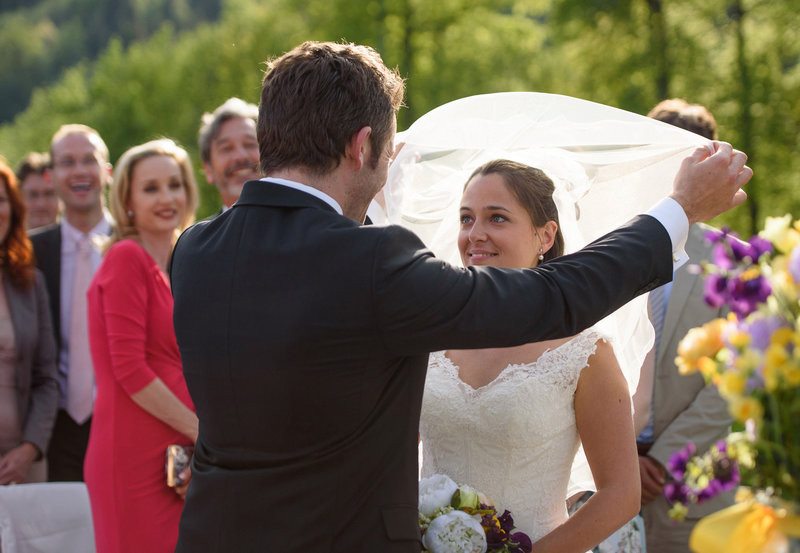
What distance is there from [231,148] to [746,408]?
4149 mm

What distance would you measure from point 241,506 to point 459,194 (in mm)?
1802

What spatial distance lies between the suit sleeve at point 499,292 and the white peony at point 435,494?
0.68 meters

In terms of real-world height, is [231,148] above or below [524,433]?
above

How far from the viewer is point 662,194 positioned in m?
3.04

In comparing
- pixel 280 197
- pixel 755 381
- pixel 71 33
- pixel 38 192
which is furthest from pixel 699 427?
pixel 71 33

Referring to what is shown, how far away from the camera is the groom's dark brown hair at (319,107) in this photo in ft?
7.38

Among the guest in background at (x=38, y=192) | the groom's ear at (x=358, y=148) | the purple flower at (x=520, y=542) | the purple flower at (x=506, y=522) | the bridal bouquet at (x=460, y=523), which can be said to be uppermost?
the groom's ear at (x=358, y=148)

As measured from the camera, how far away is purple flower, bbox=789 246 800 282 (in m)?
1.39

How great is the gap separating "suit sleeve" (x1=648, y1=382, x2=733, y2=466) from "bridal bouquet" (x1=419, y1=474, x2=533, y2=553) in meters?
1.51

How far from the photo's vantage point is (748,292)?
1455 millimetres

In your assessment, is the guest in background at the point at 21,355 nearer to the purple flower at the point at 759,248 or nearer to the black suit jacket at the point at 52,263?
the black suit jacket at the point at 52,263

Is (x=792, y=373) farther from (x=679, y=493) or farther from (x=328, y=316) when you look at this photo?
(x=328, y=316)

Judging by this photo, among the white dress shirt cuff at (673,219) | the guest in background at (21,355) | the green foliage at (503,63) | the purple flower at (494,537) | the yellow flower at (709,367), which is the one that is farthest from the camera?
the green foliage at (503,63)

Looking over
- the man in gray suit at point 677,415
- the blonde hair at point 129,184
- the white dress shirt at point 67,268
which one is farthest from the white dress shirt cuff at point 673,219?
the white dress shirt at point 67,268
